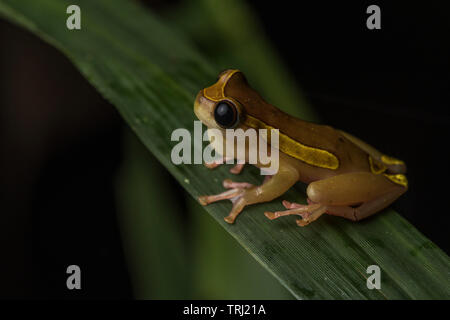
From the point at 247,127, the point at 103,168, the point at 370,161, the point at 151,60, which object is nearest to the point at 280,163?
the point at 247,127

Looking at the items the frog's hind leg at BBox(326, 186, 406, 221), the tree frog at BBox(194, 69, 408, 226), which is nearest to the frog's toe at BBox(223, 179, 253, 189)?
the tree frog at BBox(194, 69, 408, 226)

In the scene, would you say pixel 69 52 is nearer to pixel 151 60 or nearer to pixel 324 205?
pixel 151 60

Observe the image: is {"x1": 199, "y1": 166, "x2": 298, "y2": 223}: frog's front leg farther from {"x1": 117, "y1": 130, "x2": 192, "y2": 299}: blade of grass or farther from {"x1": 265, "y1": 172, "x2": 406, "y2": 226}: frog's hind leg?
{"x1": 117, "y1": 130, "x2": 192, "y2": 299}: blade of grass

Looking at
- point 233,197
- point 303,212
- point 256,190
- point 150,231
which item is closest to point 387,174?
point 303,212

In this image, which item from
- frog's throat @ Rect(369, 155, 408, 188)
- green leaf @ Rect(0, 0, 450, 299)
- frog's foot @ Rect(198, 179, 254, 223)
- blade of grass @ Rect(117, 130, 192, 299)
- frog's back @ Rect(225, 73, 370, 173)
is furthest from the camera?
blade of grass @ Rect(117, 130, 192, 299)

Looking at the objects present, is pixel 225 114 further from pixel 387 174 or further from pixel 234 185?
pixel 387 174

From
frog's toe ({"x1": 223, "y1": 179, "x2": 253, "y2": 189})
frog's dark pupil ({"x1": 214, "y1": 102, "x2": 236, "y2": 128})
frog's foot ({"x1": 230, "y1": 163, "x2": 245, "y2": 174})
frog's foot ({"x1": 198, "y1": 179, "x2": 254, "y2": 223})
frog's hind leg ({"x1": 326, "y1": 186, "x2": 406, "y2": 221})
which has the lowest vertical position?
frog's hind leg ({"x1": 326, "y1": 186, "x2": 406, "y2": 221})
